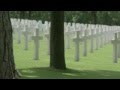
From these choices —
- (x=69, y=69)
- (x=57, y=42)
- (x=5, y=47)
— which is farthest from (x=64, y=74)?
(x=5, y=47)

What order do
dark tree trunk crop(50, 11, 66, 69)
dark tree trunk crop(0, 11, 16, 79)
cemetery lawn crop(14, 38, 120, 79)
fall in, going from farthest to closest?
1. dark tree trunk crop(50, 11, 66, 69)
2. cemetery lawn crop(14, 38, 120, 79)
3. dark tree trunk crop(0, 11, 16, 79)

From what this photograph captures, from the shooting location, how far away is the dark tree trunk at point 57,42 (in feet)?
33.6

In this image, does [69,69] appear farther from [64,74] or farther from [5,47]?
[5,47]

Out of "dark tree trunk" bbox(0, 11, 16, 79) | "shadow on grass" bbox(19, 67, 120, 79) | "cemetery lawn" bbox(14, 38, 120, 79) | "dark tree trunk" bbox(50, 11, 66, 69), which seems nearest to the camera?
"dark tree trunk" bbox(0, 11, 16, 79)

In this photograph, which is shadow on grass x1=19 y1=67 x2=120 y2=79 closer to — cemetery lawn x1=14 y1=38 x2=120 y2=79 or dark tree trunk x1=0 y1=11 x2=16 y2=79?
cemetery lawn x1=14 y1=38 x2=120 y2=79

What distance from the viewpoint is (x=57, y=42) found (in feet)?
34.1

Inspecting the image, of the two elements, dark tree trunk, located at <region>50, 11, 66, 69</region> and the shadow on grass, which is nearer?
the shadow on grass

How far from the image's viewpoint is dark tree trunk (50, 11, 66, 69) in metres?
10.2

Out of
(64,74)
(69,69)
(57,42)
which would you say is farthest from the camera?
(57,42)

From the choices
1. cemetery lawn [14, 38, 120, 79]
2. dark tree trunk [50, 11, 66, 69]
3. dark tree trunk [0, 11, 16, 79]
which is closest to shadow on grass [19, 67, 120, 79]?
cemetery lawn [14, 38, 120, 79]
